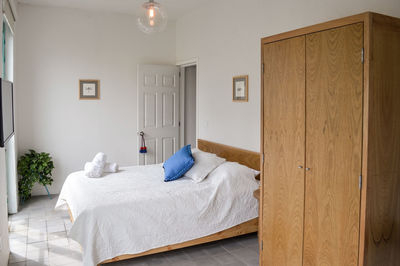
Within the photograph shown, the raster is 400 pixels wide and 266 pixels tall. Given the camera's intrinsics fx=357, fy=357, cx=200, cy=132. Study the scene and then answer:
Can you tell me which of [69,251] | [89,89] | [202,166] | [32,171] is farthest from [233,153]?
[32,171]

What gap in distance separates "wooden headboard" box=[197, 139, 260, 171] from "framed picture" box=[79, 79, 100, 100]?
6.09 feet

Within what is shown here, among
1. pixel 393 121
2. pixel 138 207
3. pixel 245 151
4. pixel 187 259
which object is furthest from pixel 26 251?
pixel 393 121

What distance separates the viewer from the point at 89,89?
224 inches

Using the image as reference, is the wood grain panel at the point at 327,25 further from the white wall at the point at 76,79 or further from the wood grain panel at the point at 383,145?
the white wall at the point at 76,79

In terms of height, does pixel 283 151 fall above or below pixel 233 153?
above

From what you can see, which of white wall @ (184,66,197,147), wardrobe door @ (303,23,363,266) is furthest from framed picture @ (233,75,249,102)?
white wall @ (184,66,197,147)

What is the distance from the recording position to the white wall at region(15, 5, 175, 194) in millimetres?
5293

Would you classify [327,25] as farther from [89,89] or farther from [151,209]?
[89,89]

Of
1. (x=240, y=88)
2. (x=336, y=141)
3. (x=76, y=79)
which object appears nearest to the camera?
(x=336, y=141)

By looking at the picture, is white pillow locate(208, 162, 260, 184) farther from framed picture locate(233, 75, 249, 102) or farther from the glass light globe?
the glass light globe

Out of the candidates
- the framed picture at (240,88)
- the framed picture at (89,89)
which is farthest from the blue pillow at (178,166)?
the framed picture at (89,89)

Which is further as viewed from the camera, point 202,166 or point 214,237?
point 202,166

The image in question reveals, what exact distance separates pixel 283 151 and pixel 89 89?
154 inches

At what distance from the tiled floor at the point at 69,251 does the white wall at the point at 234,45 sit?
1.19 m
